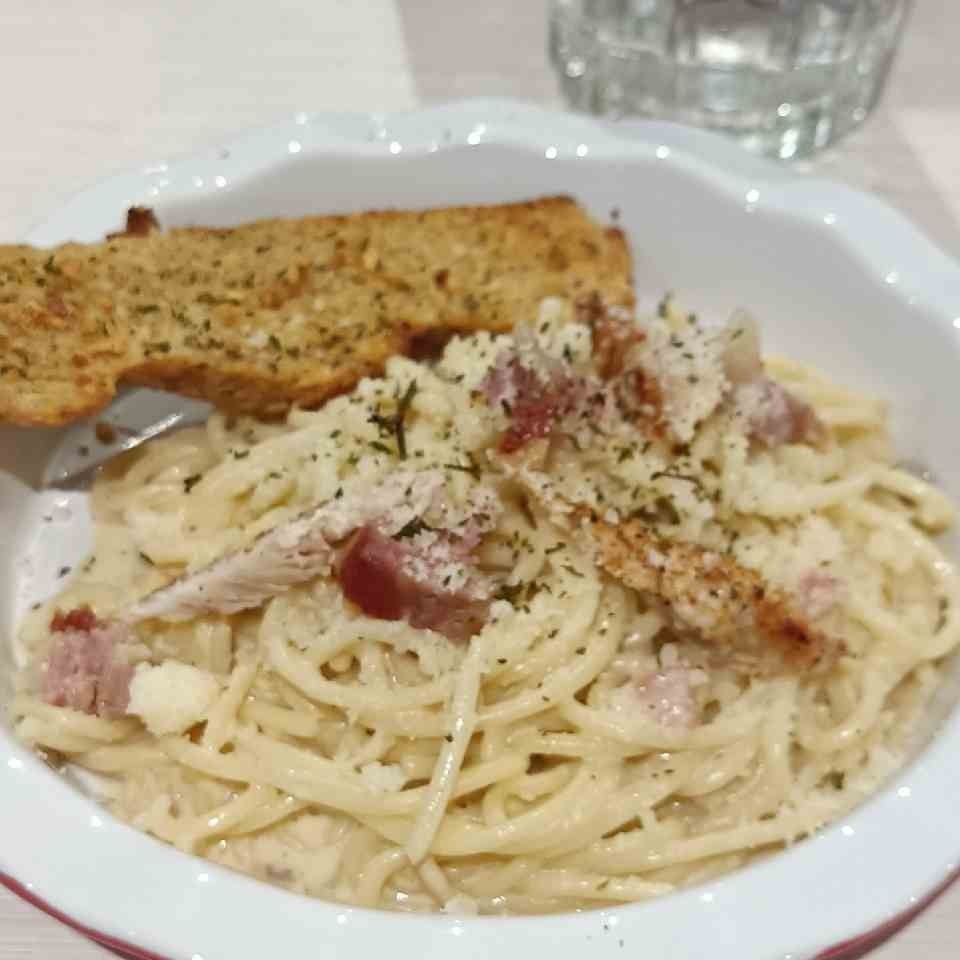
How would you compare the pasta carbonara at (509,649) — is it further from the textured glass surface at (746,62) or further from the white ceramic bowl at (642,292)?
the textured glass surface at (746,62)

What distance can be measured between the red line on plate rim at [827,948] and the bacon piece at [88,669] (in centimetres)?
35

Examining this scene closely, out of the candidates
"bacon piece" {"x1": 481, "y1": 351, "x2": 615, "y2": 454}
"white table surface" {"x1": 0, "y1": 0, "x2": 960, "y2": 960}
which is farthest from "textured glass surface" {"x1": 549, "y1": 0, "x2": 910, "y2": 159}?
"bacon piece" {"x1": 481, "y1": 351, "x2": 615, "y2": 454}

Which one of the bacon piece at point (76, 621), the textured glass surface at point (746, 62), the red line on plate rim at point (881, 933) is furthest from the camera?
the textured glass surface at point (746, 62)

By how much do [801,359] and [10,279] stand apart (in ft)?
5.01

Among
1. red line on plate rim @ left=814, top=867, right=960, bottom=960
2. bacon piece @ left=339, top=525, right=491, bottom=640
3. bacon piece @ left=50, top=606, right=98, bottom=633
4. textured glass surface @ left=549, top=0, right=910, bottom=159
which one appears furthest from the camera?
textured glass surface @ left=549, top=0, right=910, bottom=159

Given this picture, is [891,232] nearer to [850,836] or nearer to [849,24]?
[849,24]

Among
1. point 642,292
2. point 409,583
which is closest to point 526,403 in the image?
point 409,583

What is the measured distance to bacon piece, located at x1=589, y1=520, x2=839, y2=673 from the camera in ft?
5.64

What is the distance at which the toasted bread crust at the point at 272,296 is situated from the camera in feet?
6.44

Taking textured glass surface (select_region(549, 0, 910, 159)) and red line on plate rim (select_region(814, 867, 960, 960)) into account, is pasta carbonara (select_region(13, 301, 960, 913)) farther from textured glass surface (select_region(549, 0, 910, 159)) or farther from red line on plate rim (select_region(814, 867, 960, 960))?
textured glass surface (select_region(549, 0, 910, 159))

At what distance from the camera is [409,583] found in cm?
170

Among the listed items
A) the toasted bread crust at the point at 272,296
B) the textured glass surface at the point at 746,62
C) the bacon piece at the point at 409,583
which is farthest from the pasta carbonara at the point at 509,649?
the textured glass surface at the point at 746,62

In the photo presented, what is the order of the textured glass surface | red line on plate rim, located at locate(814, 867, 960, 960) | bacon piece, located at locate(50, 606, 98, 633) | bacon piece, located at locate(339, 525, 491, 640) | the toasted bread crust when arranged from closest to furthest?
red line on plate rim, located at locate(814, 867, 960, 960) → bacon piece, located at locate(339, 525, 491, 640) → bacon piece, located at locate(50, 606, 98, 633) → the toasted bread crust → the textured glass surface

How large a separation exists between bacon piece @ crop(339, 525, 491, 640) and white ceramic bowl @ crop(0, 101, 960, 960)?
1.52 feet
